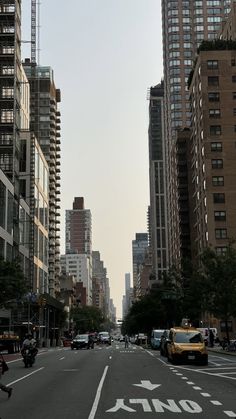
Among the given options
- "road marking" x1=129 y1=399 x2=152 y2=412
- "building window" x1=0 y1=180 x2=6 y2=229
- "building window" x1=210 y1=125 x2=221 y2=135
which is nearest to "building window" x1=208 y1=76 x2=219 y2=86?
"building window" x1=210 y1=125 x2=221 y2=135

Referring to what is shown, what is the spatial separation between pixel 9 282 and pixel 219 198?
6099 centimetres

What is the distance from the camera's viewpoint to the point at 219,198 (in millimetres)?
95000

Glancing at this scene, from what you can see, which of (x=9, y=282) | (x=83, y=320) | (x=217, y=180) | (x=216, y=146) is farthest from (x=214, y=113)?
(x=83, y=320)

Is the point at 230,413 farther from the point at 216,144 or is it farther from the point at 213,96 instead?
the point at 213,96

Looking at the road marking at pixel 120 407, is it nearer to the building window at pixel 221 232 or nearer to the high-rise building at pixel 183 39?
the building window at pixel 221 232

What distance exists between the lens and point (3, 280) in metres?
38.8

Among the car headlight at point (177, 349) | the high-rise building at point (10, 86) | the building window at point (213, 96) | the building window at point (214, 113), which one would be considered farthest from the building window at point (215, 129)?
the car headlight at point (177, 349)

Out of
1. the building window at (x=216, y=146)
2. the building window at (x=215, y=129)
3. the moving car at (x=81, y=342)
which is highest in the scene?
the building window at (x=215, y=129)

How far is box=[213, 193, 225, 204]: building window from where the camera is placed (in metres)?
94.9

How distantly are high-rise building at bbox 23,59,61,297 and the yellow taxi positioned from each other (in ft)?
384

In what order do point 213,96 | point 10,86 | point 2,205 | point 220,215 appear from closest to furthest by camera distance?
point 2,205
point 10,86
point 220,215
point 213,96

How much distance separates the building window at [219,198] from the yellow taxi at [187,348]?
66634mm

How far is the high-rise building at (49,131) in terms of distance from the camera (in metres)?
150

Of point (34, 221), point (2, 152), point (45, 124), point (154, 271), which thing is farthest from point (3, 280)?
point (154, 271)
